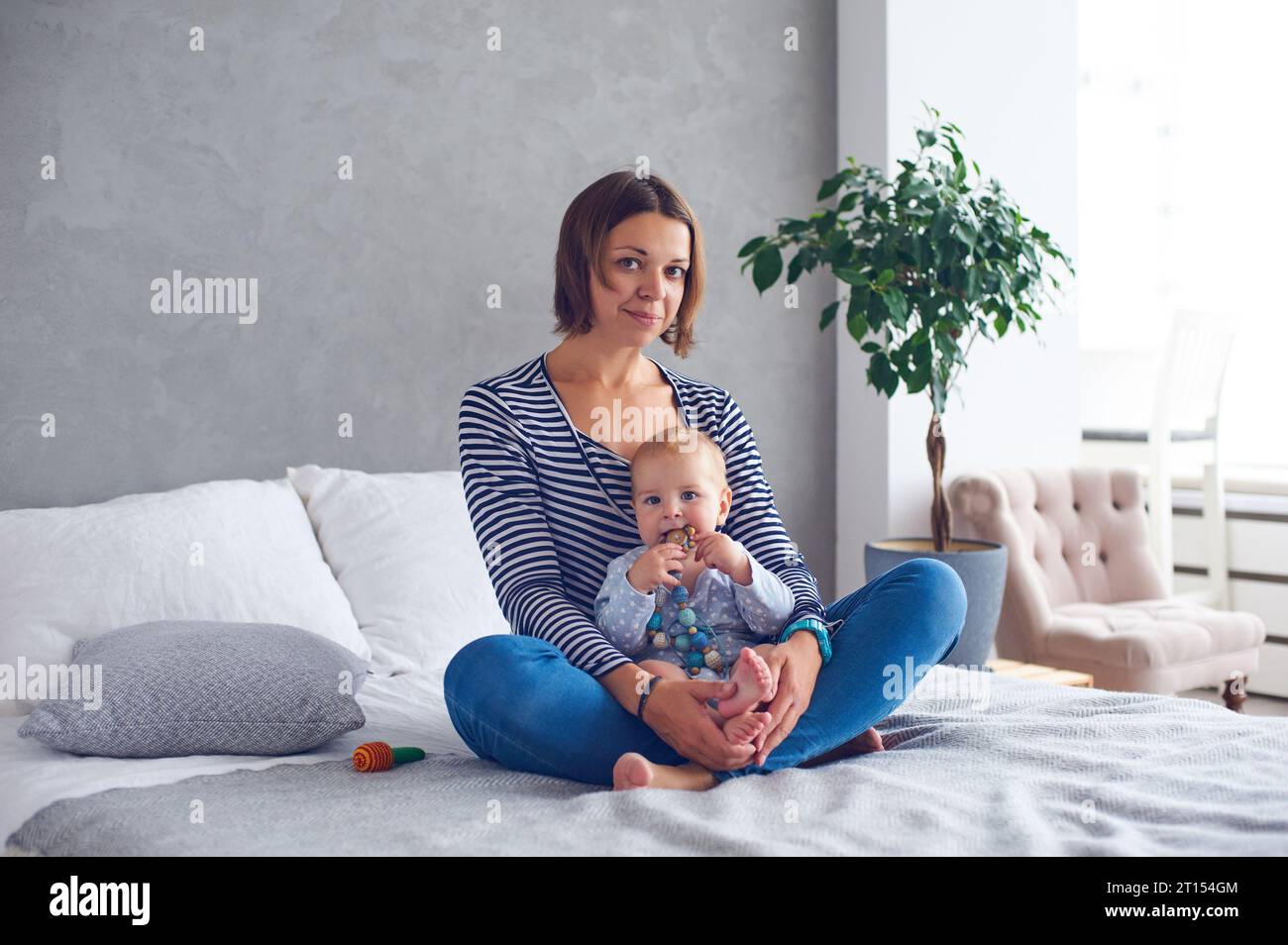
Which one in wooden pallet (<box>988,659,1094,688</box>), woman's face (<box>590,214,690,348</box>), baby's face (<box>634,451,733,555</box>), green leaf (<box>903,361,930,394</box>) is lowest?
wooden pallet (<box>988,659,1094,688</box>)

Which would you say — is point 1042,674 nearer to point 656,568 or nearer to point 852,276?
point 852,276

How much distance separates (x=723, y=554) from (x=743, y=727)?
25cm

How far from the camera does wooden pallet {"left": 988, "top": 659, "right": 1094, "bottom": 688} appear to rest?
268 centimetres

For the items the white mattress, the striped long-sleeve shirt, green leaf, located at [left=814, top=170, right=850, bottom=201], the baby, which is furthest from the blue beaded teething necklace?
green leaf, located at [left=814, top=170, right=850, bottom=201]

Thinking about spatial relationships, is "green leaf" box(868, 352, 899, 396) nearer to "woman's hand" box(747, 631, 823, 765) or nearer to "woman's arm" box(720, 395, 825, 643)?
"woman's arm" box(720, 395, 825, 643)

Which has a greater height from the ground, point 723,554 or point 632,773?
point 723,554

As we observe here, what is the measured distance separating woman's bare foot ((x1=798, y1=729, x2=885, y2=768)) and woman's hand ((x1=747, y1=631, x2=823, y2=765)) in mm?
131

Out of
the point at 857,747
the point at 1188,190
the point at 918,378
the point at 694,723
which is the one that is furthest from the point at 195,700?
the point at 1188,190

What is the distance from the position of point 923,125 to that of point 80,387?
2.23m

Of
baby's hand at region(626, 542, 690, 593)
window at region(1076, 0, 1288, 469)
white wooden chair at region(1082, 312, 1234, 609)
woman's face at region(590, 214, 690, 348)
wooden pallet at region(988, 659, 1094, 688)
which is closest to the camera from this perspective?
baby's hand at region(626, 542, 690, 593)

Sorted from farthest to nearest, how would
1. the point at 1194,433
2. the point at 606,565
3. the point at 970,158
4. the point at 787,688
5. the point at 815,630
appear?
the point at 1194,433 < the point at 970,158 < the point at 606,565 < the point at 815,630 < the point at 787,688

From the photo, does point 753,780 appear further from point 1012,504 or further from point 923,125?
point 923,125

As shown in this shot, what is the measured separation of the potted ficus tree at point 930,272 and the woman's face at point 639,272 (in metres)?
0.98

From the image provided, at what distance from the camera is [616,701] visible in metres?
1.50
